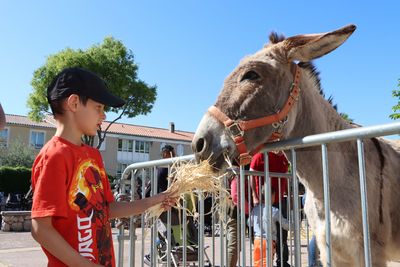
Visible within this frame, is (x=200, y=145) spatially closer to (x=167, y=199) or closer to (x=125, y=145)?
(x=167, y=199)

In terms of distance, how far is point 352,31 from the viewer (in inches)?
99.7

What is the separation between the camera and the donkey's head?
2486mm

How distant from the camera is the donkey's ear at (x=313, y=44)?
254 cm

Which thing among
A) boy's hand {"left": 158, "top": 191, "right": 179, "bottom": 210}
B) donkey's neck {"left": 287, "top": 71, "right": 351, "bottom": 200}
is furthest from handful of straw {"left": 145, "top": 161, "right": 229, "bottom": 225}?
donkey's neck {"left": 287, "top": 71, "right": 351, "bottom": 200}

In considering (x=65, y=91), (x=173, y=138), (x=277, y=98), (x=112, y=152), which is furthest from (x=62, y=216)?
(x=173, y=138)

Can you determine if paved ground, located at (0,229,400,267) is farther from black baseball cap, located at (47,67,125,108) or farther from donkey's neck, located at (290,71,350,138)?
black baseball cap, located at (47,67,125,108)

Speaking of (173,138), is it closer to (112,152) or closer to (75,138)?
(112,152)

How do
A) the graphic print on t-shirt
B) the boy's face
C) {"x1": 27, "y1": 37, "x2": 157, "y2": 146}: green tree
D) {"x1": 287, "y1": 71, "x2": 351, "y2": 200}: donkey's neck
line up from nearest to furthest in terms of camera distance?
the graphic print on t-shirt, the boy's face, {"x1": 287, "y1": 71, "x2": 351, "y2": 200}: donkey's neck, {"x1": 27, "y1": 37, "x2": 157, "y2": 146}: green tree

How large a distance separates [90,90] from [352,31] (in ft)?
5.47

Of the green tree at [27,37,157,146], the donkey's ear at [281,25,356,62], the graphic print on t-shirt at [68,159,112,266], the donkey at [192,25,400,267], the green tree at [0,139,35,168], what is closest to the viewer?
the graphic print on t-shirt at [68,159,112,266]

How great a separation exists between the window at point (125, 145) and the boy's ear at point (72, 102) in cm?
4462

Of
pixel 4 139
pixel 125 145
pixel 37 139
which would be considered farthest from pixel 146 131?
pixel 4 139

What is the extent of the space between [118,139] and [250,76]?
43.9 meters

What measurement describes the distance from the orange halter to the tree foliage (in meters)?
23.8
